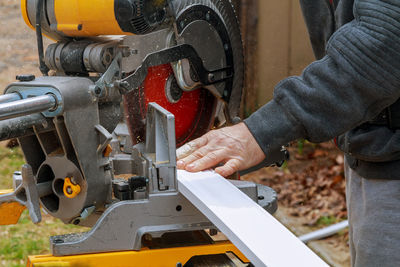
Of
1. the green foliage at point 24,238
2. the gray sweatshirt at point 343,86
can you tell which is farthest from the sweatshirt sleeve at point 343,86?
the green foliage at point 24,238

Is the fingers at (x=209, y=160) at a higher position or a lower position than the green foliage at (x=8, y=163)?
higher

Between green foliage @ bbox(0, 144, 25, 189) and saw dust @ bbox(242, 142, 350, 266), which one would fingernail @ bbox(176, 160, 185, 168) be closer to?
saw dust @ bbox(242, 142, 350, 266)

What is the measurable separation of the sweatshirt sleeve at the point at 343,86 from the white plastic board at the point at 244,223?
0.50 ft

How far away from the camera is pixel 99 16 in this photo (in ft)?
5.31

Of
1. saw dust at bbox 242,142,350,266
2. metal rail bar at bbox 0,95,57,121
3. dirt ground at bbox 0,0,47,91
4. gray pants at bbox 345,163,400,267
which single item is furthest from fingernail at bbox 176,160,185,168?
dirt ground at bbox 0,0,47,91

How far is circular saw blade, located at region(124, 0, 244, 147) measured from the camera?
1.78 metres

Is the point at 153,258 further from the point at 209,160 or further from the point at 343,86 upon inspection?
the point at 343,86

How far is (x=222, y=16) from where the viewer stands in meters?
1.94

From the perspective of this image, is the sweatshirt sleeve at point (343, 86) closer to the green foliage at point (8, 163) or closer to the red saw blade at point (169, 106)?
the red saw blade at point (169, 106)

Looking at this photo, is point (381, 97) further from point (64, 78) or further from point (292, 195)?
point (292, 195)

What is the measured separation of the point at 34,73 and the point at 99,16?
9.67 feet

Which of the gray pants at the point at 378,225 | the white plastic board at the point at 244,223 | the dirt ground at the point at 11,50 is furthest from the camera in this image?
the dirt ground at the point at 11,50

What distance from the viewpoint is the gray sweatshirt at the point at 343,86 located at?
138 centimetres

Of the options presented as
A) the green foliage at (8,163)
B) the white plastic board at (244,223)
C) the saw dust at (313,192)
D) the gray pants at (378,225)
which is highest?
the white plastic board at (244,223)
